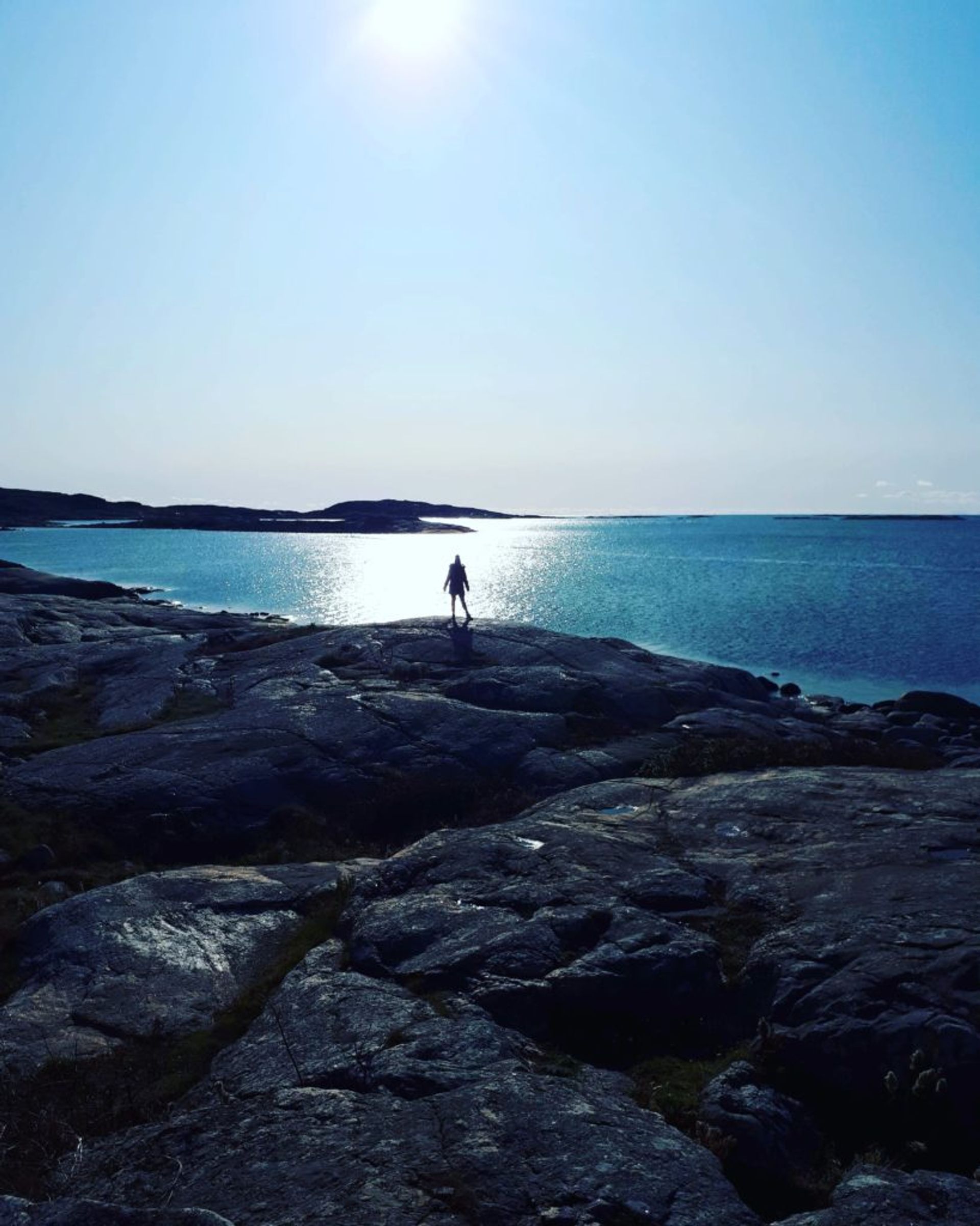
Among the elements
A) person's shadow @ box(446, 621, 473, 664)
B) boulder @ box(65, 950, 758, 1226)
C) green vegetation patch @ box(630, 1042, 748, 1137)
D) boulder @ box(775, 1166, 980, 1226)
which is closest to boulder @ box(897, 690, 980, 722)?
person's shadow @ box(446, 621, 473, 664)

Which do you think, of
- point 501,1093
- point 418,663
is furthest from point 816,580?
point 501,1093

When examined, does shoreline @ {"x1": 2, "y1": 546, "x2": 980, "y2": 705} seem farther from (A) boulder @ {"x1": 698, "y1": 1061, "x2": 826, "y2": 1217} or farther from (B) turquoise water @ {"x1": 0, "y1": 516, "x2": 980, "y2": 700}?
(A) boulder @ {"x1": 698, "y1": 1061, "x2": 826, "y2": 1217}

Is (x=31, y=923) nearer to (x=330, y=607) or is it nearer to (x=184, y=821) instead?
(x=184, y=821)

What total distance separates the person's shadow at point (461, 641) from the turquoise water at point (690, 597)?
26084 mm

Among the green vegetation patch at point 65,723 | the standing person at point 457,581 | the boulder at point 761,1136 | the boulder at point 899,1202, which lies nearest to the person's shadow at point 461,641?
the standing person at point 457,581

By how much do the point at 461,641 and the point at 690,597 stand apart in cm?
7042

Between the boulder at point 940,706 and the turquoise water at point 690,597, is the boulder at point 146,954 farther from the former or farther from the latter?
the turquoise water at point 690,597

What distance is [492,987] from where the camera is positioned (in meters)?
12.4

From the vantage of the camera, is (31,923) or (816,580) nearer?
(31,923)

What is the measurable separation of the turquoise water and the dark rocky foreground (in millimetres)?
38081

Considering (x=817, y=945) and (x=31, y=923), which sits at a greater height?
(x=817, y=945)

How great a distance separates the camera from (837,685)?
182ft

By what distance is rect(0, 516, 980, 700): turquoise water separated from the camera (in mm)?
64062

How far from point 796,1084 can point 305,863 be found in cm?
1159
